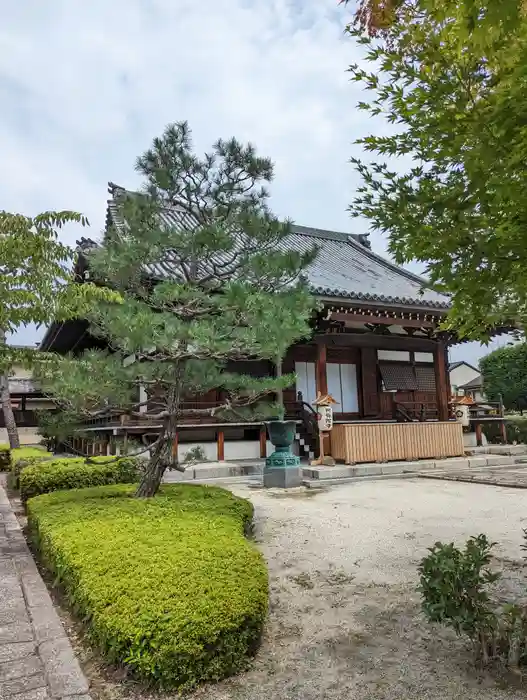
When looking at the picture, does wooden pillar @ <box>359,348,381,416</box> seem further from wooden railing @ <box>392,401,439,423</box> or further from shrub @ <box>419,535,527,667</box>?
shrub @ <box>419,535,527,667</box>

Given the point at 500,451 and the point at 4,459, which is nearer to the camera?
the point at 500,451

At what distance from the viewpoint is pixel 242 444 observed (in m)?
12.5

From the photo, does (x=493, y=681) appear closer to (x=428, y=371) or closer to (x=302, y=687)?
(x=302, y=687)

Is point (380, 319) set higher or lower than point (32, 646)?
higher

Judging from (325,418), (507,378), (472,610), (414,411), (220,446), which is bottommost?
(472,610)

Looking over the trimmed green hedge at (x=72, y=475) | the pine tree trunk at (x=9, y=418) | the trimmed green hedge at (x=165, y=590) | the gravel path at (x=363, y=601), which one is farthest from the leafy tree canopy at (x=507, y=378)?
the trimmed green hedge at (x=165, y=590)

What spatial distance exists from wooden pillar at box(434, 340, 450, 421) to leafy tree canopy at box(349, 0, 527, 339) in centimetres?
1138

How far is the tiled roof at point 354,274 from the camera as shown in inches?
461

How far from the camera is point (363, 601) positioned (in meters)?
3.60

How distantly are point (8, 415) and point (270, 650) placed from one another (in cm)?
1551

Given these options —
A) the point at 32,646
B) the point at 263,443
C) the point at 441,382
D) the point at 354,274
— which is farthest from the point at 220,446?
the point at 32,646

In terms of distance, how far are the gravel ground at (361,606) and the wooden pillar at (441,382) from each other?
20.4ft

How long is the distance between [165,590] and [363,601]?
163 centimetres

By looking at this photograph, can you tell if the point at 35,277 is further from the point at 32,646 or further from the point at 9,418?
the point at 9,418
